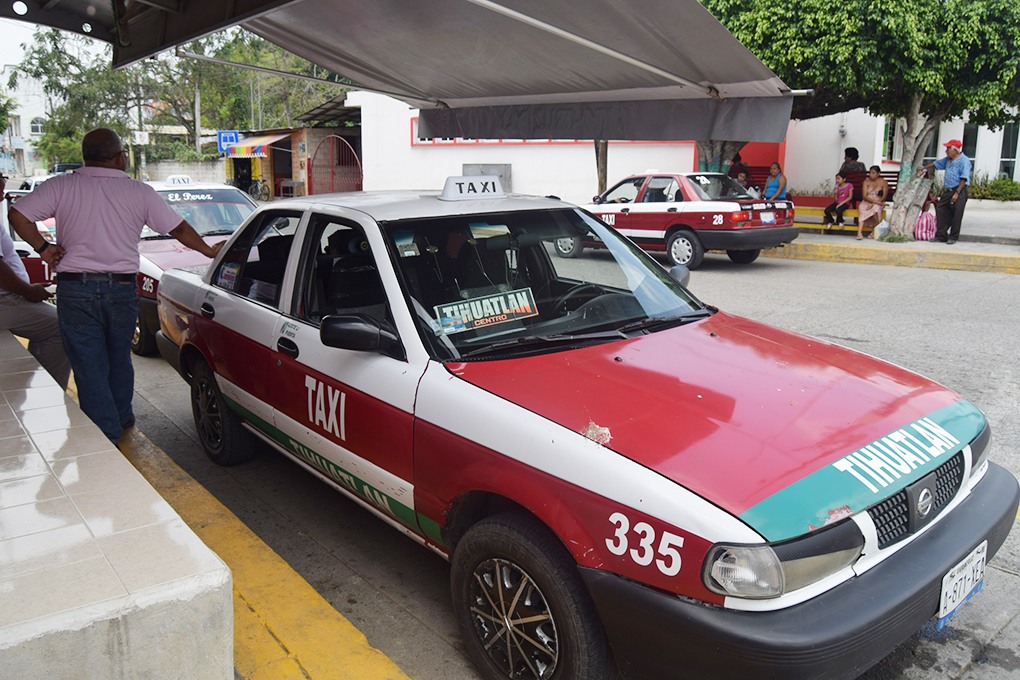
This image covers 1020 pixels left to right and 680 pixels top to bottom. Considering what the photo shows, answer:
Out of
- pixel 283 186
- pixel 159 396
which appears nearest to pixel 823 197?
pixel 159 396

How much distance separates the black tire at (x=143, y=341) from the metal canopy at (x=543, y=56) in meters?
2.47

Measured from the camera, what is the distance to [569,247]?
12.6 ft

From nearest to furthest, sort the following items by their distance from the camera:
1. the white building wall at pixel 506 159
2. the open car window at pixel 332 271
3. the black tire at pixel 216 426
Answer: the open car window at pixel 332 271, the black tire at pixel 216 426, the white building wall at pixel 506 159

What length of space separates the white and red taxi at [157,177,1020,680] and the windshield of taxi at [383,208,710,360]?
0.01 metres

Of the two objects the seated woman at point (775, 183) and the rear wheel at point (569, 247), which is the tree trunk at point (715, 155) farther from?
the rear wheel at point (569, 247)

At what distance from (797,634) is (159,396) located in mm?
5305

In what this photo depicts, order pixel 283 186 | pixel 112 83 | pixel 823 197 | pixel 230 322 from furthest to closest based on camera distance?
pixel 112 83, pixel 283 186, pixel 823 197, pixel 230 322

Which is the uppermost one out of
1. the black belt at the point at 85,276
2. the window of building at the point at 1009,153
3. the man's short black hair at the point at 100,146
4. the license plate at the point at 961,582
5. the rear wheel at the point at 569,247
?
the window of building at the point at 1009,153

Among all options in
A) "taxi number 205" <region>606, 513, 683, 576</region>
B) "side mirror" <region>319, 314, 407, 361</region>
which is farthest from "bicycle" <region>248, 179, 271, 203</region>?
"taxi number 205" <region>606, 513, 683, 576</region>

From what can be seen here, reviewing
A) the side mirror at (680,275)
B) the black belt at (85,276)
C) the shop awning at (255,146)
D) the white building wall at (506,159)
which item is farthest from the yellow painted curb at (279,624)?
the shop awning at (255,146)

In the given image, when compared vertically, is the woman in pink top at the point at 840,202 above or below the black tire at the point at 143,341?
above

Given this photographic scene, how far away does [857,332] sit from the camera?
7.80m

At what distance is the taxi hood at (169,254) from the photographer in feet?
21.3

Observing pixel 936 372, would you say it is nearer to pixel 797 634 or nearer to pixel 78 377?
pixel 797 634
